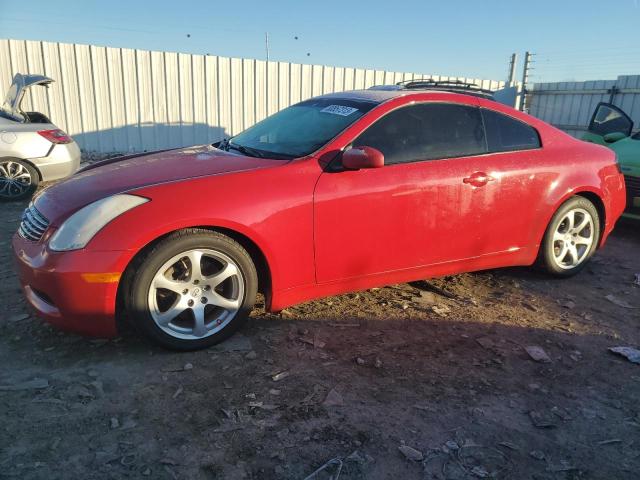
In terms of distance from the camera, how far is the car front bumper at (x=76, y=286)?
8.50 ft

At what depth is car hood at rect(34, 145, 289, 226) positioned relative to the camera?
2.82 metres

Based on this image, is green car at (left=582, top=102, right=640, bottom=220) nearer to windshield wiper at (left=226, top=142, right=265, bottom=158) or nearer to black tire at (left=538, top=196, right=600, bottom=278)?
black tire at (left=538, top=196, right=600, bottom=278)

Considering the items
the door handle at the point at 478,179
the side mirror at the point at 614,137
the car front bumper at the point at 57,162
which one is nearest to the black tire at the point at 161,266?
the door handle at the point at 478,179

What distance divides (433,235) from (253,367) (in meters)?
1.62

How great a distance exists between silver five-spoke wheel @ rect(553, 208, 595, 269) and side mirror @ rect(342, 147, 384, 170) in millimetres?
2052

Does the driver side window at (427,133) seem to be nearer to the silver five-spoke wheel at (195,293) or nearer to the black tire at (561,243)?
the black tire at (561,243)

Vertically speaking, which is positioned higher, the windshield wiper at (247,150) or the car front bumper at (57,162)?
the windshield wiper at (247,150)

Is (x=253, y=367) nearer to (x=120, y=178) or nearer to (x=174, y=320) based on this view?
(x=174, y=320)

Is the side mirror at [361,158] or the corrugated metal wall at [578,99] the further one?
the corrugated metal wall at [578,99]

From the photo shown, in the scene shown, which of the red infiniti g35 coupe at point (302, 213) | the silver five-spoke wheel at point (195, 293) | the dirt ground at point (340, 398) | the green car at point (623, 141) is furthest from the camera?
the green car at point (623, 141)

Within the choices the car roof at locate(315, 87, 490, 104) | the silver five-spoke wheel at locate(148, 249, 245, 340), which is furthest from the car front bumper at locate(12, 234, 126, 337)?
the car roof at locate(315, 87, 490, 104)

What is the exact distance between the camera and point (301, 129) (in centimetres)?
363

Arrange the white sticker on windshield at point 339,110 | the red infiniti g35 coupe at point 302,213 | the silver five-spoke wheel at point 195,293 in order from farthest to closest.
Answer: the white sticker on windshield at point 339,110 → the silver five-spoke wheel at point 195,293 → the red infiniti g35 coupe at point 302,213

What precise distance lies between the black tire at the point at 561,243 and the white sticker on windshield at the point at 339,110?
203cm
